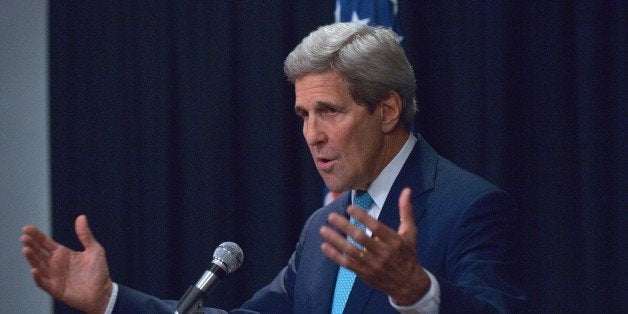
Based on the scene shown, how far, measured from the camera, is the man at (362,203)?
189 centimetres

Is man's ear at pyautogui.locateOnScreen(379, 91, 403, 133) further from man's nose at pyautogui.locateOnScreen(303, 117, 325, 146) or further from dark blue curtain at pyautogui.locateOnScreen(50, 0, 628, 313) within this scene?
dark blue curtain at pyautogui.locateOnScreen(50, 0, 628, 313)

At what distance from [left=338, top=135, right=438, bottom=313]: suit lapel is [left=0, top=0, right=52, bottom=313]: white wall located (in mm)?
2275

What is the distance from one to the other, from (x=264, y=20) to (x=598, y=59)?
50.9 inches

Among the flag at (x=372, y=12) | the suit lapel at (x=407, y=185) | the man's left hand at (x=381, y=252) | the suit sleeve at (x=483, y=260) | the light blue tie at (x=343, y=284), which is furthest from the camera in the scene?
the flag at (x=372, y=12)

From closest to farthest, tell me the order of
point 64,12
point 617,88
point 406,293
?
1. point 406,293
2. point 617,88
3. point 64,12

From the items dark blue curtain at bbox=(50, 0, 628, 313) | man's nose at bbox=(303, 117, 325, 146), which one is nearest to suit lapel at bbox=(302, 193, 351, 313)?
man's nose at bbox=(303, 117, 325, 146)

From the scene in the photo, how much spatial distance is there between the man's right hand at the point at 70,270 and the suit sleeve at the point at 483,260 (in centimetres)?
70

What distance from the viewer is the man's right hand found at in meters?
1.88

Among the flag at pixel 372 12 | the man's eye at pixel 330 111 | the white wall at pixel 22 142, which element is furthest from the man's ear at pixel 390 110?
the white wall at pixel 22 142

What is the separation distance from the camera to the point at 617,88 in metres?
3.28

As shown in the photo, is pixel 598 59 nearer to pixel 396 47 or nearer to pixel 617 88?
pixel 617 88

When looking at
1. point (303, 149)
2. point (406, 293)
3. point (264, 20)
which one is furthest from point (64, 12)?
point (406, 293)

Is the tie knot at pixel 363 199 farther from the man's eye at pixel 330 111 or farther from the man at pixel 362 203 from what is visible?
the man's eye at pixel 330 111

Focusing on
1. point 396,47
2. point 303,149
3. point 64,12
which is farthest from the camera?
point 64,12
